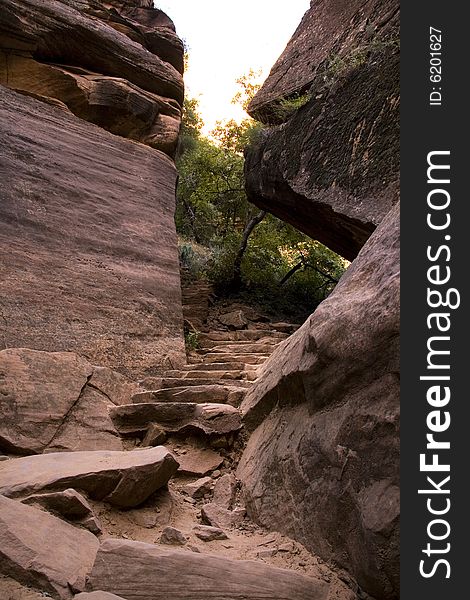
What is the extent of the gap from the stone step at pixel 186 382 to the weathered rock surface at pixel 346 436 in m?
1.49

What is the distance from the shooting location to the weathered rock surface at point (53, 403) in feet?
13.9

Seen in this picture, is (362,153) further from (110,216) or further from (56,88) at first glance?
(56,88)

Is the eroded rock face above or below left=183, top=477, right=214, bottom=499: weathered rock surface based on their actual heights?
above

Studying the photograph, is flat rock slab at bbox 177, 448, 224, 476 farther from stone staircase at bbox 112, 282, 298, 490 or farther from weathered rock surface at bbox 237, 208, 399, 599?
weathered rock surface at bbox 237, 208, 399, 599

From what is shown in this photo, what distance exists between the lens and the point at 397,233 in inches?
124

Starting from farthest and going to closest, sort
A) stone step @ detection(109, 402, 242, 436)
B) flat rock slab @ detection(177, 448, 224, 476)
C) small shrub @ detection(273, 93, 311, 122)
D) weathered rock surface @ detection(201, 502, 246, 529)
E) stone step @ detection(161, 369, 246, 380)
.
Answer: small shrub @ detection(273, 93, 311, 122)
stone step @ detection(161, 369, 246, 380)
stone step @ detection(109, 402, 242, 436)
flat rock slab @ detection(177, 448, 224, 476)
weathered rock surface @ detection(201, 502, 246, 529)

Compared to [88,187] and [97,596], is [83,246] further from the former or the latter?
[97,596]

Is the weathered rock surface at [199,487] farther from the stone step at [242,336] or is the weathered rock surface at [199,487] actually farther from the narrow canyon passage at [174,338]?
the stone step at [242,336]

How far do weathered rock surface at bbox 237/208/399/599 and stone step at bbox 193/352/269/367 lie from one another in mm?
2734

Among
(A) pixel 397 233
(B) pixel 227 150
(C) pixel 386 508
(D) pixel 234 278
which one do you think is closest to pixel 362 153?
(A) pixel 397 233

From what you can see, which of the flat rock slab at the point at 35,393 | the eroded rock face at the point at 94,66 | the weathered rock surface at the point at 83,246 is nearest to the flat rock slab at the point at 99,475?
the flat rock slab at the point at 35,393

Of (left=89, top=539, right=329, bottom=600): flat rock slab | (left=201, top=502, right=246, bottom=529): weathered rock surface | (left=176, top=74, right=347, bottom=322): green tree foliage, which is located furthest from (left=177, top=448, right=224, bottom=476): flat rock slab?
(left=176, top=74, right=347, bottom=322): green tree foliage

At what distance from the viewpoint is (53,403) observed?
4531 mm

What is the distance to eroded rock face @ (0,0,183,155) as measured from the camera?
7539 mm
